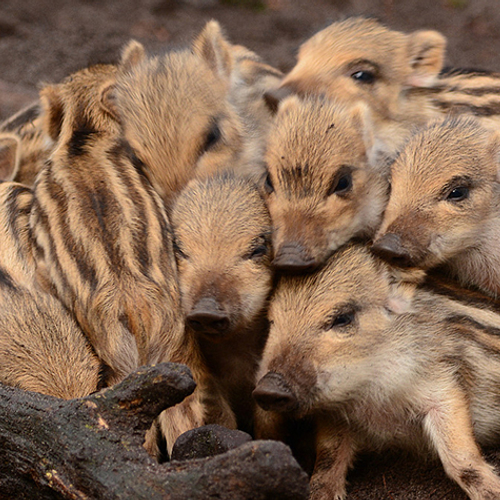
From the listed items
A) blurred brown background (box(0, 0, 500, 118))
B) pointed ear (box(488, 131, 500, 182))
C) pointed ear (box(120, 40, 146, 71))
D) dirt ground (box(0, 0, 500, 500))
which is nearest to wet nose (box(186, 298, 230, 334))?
pointed ear (box(488, 131, 500, 182))

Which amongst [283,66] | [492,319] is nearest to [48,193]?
[492,319]

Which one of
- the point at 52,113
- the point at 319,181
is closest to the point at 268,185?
the point at 319,181

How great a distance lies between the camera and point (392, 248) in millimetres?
2260

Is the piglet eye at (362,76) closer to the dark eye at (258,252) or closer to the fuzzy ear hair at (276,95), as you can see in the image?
the fuzzy ear hair at (276,95)

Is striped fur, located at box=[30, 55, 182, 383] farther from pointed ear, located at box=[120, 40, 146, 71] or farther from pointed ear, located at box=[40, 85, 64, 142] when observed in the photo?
pointed ear, located at box=[120, 40, 146, 71]

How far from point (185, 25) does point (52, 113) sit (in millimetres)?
3473

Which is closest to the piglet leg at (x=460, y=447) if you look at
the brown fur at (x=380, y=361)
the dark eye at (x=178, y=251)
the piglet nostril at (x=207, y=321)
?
the brown fur at (x=380, y=361)

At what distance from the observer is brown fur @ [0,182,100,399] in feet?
7.15

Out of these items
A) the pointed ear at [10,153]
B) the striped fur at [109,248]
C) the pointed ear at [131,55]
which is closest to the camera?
the striped fur at [109,248]

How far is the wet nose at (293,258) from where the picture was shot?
223cm

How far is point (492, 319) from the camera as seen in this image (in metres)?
2.38

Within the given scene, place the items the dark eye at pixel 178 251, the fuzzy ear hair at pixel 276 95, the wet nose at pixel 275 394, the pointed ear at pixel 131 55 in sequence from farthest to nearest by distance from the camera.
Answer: the pointed ear at pixel 131 55 → the fuzzy ear hair at pixel 276 95 → the dark eye at pixel 178 251 → the wet nose at pixel 275 394

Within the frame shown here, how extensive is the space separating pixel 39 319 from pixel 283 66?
3.55 metres

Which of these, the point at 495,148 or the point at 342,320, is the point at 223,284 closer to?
the point at 342,320
